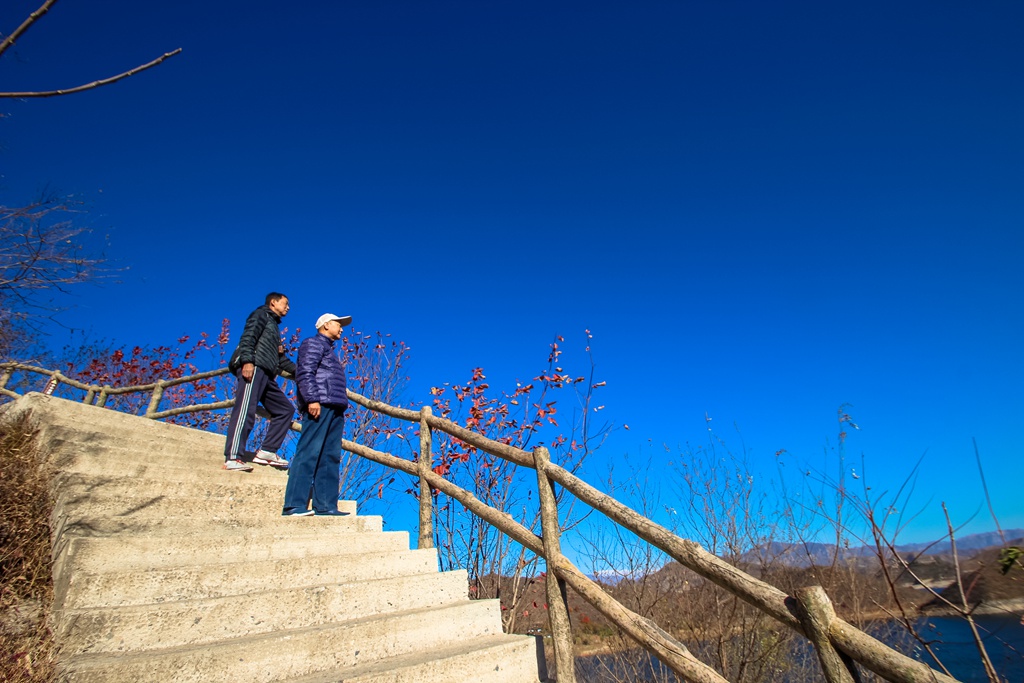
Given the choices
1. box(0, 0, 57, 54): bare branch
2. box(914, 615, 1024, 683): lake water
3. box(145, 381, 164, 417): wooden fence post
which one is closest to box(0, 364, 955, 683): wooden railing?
box(914, 615, 1024, 683): lake water

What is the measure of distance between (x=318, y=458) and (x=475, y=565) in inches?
97.1

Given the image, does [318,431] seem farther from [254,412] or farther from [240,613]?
[240,613]

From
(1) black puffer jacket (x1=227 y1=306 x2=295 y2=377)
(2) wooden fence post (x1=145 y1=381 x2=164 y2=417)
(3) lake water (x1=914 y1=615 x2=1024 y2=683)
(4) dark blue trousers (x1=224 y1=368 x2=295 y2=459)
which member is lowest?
(3) lake water (x1=914 y1=615 x2=1024 y2=683)

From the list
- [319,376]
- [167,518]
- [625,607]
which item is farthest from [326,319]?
[625,607]

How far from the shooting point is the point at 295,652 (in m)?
2.51

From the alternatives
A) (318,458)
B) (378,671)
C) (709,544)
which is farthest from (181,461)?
(709,544)

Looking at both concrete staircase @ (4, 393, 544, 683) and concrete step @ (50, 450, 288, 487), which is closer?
concrete staircase @ (4, 393, 544, 683)

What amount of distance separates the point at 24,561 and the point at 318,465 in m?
1.92

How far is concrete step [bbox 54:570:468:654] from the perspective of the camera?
2.29 metres

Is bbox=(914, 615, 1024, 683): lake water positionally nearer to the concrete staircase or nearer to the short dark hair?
the concrete staircase

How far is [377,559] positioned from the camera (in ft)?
11.9

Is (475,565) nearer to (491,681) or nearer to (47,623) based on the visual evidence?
(491,681)

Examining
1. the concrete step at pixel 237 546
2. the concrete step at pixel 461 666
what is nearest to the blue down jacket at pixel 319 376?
the concrete step at pixel 237 546

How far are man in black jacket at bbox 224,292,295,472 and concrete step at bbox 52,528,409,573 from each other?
114 cm
